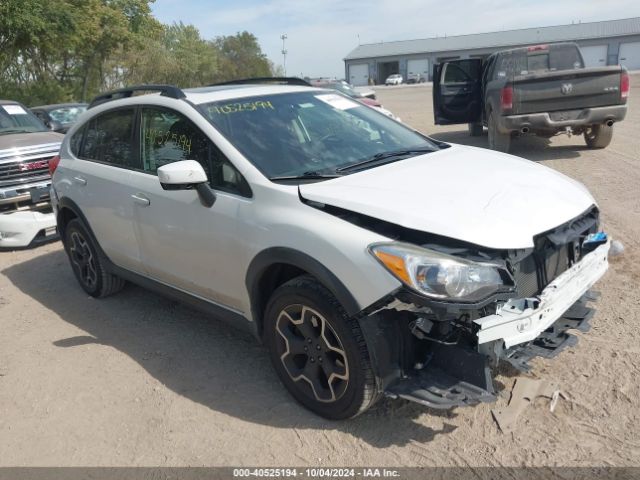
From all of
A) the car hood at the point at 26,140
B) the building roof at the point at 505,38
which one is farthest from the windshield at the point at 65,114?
the building roof at the point at 505,38

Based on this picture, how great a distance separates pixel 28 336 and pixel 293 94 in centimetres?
288

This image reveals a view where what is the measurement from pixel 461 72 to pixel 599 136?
9.76 ft

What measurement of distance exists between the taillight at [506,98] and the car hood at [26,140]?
6792 mm

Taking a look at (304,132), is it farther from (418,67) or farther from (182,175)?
(418,67)

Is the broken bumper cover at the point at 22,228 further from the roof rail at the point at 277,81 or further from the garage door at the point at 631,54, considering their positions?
the garage door at the point at 631,54

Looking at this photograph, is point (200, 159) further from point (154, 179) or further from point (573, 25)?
point (573, 25)

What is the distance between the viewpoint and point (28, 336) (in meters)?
4.50

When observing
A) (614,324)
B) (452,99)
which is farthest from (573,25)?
(614,324)

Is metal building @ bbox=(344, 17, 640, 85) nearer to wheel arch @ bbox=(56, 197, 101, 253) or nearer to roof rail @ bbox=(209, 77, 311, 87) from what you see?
roof rail @ bbox=(209, 77, 311, 87)

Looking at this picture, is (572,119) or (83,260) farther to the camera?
(572,119)

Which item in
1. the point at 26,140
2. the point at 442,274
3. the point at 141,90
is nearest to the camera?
the point at 442,274

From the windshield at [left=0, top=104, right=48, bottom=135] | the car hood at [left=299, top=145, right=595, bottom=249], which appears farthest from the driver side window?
the windshield at [left=0, top=104, right=48, bottom=135]

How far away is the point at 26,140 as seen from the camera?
755cm

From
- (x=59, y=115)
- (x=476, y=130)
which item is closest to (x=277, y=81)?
(x=476, y=130)
